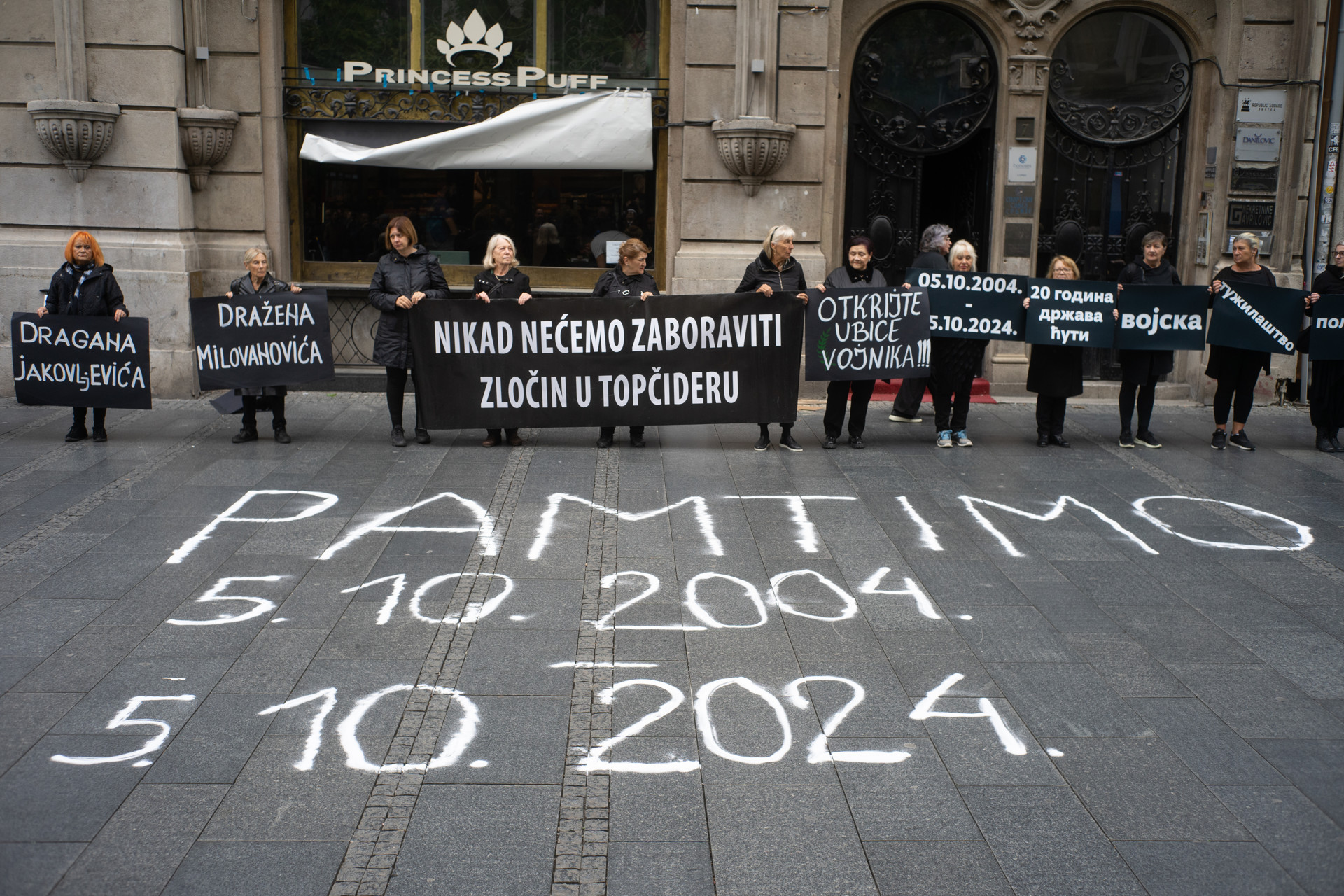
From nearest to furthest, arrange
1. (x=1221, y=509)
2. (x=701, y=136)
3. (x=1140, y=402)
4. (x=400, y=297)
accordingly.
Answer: (x=1221, y=509) → (x=400, y=297) → (x=1140, y=402) → (x=701, y=136)

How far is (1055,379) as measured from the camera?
995 cm

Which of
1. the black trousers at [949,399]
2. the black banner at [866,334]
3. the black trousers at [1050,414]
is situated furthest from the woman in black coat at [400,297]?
the black trousers at [1050,414]

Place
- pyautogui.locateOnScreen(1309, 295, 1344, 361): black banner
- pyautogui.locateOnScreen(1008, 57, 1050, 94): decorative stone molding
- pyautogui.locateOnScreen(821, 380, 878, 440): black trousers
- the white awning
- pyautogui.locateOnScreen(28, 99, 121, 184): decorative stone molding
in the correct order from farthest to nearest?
1. pyautogui.locateOnScreen(1008, 57, 1050, 94): decorative stone molding
2. the white awning
3. pyautogui.locateOnScreen(28, 99, 121, 184): decorative stone molding
4. pyautogui.locateOnScreen(1309, 295, 1344, 361): black banner
5. pyautogui.locateOnScreen(821, 380, 878, 440): black trousers

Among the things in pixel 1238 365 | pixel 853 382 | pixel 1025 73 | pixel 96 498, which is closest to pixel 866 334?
pixel 853 382

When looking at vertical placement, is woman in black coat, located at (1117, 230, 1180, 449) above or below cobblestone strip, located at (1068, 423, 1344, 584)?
above

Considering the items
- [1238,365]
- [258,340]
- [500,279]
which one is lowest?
[1238,365]

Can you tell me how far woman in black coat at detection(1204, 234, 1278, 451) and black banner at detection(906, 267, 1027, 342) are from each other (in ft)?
5.29

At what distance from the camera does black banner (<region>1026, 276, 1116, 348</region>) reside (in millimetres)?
9930

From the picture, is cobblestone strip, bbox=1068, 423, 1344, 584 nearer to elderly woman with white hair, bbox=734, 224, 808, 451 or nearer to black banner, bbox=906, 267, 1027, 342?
black banner, bbox=906, 267, 1027, 342

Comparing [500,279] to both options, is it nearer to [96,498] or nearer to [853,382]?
[853,382]

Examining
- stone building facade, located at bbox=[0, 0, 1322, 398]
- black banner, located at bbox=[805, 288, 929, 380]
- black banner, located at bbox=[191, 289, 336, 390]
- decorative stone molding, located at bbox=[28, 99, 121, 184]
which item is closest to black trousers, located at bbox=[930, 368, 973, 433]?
black banner, located at bbox=[805, 288, 929, 380]

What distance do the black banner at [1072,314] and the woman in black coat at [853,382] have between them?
131cm

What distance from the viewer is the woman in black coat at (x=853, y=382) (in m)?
9.77

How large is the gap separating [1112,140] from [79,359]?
1009 centimetres
